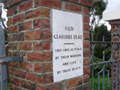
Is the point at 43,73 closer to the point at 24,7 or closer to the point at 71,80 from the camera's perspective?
the point at 71,80

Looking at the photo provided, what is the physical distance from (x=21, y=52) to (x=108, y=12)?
1.85m

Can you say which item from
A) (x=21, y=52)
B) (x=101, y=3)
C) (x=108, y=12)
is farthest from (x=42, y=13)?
(x=101, y=3)

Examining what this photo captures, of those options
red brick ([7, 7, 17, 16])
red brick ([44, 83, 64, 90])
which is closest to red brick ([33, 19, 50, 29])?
red brick ([7, 7, 17, 16])

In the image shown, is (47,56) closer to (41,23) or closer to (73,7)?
(41,23)

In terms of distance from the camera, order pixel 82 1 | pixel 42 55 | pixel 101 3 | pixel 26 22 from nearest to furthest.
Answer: pixel 42 55 < pixel 26 22 < pixel 82 1 < pixel 101 3

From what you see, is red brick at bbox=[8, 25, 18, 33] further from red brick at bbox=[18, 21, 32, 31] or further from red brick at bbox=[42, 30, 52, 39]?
red brick at bbox=[42, 30, 52, 39]

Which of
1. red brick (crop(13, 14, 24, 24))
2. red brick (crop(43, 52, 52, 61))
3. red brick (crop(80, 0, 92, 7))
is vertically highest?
red brick (crop(80, 0, 92, 7))

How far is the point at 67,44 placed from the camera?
143cm

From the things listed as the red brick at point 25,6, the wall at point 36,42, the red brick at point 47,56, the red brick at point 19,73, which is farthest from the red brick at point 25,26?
the red brick at point 19,73

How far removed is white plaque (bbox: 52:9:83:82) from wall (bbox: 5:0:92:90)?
5cm

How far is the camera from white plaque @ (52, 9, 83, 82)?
1326mm

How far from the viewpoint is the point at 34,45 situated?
1.28m

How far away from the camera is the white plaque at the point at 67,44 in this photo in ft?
4.35

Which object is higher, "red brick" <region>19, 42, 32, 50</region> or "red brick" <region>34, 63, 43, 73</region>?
"red brick" <region>19, 42, 32, 50</region>
